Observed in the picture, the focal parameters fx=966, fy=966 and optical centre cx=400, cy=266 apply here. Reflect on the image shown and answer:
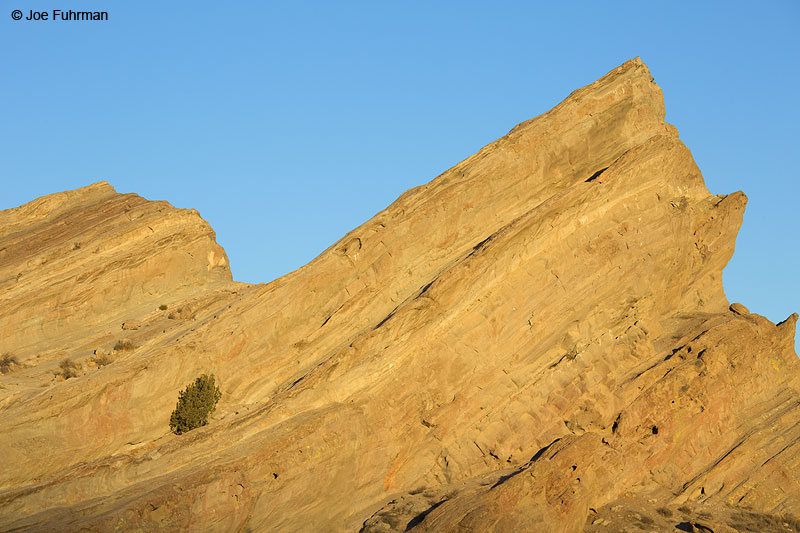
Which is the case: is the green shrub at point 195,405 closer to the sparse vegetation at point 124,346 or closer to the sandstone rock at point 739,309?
the sparse vegetation at point 124,346

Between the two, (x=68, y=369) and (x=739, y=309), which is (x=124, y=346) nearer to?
(x=68, y=369)

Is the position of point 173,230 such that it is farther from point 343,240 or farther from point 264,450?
point 264,450

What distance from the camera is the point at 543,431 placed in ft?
129

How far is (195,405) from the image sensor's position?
39.4 metres

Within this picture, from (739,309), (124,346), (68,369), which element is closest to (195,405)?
(68,369)

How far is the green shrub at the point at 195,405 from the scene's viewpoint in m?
39.0

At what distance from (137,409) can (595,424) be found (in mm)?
18724

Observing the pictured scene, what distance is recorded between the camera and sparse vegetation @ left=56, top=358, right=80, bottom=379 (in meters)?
45.4

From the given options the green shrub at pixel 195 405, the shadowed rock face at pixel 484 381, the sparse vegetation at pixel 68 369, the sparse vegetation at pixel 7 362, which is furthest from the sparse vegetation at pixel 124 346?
the green shrub at pixel 195 405

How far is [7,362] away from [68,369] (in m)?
4.56

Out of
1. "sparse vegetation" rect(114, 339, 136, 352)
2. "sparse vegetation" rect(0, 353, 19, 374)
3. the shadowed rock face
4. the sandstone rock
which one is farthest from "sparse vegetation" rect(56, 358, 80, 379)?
the sandstone rock

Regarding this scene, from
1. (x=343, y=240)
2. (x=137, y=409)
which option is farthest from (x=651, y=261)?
(x=137, y=409)

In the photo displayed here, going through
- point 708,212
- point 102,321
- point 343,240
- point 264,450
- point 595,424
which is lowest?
point 595,424

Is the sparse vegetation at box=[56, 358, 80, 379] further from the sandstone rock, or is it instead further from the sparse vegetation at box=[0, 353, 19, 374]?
the sandstone rock
